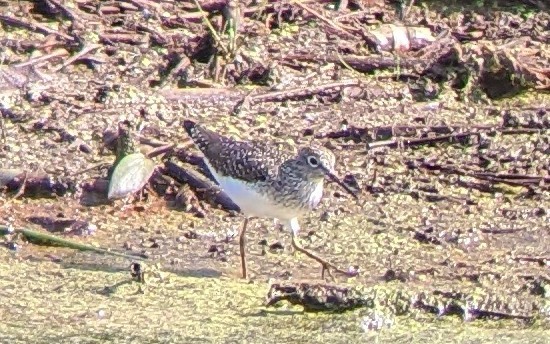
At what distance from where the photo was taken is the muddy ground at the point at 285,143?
6625 millimetres

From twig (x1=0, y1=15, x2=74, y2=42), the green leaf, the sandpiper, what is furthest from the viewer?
twig (x1=0, y1=15, x2=74, y2=42)

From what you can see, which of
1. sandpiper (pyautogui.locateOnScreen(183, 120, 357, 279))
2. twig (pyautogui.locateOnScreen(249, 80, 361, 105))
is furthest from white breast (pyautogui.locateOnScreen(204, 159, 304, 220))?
twig (pyautogui.locateOnScreen(249, 80, 361, 105))

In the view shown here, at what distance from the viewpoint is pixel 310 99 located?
9109 mm

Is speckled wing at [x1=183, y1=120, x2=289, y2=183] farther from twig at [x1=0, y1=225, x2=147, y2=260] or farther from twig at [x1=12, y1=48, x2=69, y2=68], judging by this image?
twig at [x1=12, y1=48, x2=69, y2=68]

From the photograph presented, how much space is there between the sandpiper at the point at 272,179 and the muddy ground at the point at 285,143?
0.86ft

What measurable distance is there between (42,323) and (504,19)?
490cm

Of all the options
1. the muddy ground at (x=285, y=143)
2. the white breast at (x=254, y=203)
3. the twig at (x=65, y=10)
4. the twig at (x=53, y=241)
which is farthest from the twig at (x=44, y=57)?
the white breast at (x=254, y=203)

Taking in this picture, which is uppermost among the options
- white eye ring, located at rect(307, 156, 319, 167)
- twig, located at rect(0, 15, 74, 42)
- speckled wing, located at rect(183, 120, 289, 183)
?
white eye ring, located at rect(307, 156, 319, 167)

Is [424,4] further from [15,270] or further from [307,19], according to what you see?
[15,270]

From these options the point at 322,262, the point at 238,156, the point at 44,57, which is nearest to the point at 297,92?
the point at 238,156

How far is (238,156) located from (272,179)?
0.25m

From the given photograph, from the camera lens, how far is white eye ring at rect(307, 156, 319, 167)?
7.52 meters

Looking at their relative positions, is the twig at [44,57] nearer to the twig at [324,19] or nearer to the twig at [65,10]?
the twig at [65,10]

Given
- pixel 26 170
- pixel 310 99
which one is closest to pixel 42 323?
pixel 26 170
